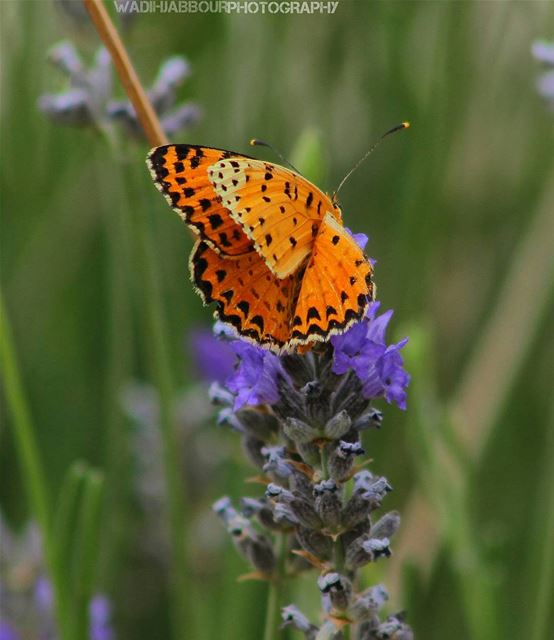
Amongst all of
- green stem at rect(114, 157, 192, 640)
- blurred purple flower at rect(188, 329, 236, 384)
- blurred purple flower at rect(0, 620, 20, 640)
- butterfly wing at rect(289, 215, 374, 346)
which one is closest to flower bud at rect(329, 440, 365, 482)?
butterfly wing at rect(289, 215, 374, 346)

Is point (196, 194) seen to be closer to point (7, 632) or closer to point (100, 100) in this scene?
point (100, 100)

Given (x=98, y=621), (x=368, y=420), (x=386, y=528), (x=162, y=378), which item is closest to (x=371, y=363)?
(x=368, y=420)

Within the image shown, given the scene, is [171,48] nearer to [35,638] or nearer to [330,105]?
[330,105]

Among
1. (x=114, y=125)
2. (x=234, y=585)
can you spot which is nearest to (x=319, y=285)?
(x=114, y=125)

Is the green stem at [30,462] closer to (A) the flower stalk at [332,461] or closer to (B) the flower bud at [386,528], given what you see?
(A) the flower stalk at [332,461]

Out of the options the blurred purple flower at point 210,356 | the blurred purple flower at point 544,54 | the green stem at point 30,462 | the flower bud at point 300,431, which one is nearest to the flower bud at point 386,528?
the flower bud at point 300,431

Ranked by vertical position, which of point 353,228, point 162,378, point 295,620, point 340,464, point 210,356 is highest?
point 353,228
